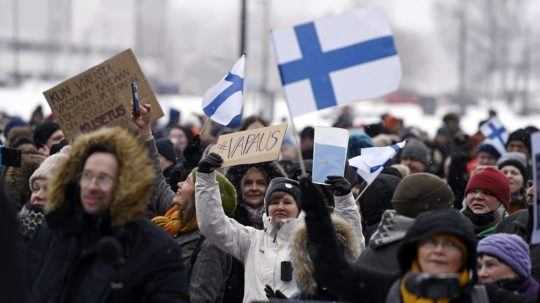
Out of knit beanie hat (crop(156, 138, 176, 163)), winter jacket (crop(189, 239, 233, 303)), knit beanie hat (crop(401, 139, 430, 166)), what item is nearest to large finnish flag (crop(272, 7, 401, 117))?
winter jacket (crop(189, 239, 233, 303))

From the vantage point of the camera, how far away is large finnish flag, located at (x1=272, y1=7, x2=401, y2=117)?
22.8 feet

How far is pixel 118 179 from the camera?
5.83m

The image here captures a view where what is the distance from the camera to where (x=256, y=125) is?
39.9 feet

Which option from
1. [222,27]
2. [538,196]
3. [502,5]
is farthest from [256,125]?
[222,27]

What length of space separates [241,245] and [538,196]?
1823mm

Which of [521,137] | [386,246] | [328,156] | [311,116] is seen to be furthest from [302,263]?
[311,116]

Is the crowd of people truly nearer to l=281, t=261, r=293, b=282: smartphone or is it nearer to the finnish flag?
l=281, t=261, r=293, b=282: smartphone

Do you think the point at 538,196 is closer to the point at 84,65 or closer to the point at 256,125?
the point at 256,125

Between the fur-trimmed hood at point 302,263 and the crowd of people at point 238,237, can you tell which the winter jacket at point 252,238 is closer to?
the crowd of people at point 238,237

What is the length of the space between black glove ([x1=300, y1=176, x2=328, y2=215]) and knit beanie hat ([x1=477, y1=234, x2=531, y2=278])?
741 mm

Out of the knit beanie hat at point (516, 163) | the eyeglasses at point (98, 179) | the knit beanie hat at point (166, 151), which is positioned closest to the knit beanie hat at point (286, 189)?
the eyeglasses at point (98, 179)

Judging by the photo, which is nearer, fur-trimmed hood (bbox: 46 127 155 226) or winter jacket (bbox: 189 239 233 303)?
fur-trimmed hood (bbox: 46 127 155 226)

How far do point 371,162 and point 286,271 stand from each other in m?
1.52

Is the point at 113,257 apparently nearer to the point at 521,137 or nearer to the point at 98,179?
the point at 98,179
